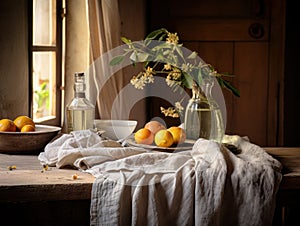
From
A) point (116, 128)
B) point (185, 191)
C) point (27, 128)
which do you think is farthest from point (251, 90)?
point (185, 191)

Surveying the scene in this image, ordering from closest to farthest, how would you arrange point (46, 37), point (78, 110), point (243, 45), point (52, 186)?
point (52, 186) → point (78, 110) → point (46, 37) → point (243, 45)

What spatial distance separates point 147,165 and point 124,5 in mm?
1638

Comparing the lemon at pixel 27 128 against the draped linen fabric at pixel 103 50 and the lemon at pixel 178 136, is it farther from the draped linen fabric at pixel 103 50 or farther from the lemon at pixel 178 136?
the draped linen fabric at pixel 103 50

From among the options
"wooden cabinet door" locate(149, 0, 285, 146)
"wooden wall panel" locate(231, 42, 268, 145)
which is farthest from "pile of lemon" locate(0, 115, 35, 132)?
"wooden wall panel" locate(231, 42, 268, 145)

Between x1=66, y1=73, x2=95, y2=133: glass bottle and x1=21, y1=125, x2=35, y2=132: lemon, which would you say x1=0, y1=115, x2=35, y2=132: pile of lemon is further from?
x1=66, y1=73, x2=95, y2=133: glass bottle

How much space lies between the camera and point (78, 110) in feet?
6.44

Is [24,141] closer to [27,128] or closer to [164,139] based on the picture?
[27,128]

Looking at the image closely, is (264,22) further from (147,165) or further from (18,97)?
(147,165)

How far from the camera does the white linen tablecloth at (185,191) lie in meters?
1.41

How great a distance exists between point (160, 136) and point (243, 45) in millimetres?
1658

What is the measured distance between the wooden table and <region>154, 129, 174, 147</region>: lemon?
285 millimetres

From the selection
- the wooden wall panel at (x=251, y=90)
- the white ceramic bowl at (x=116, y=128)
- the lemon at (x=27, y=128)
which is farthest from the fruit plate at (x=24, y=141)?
the wooden wall panel at (x=251, y=90)

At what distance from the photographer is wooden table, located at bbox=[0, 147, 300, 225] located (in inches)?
54.9

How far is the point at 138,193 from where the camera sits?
55.1 inches
